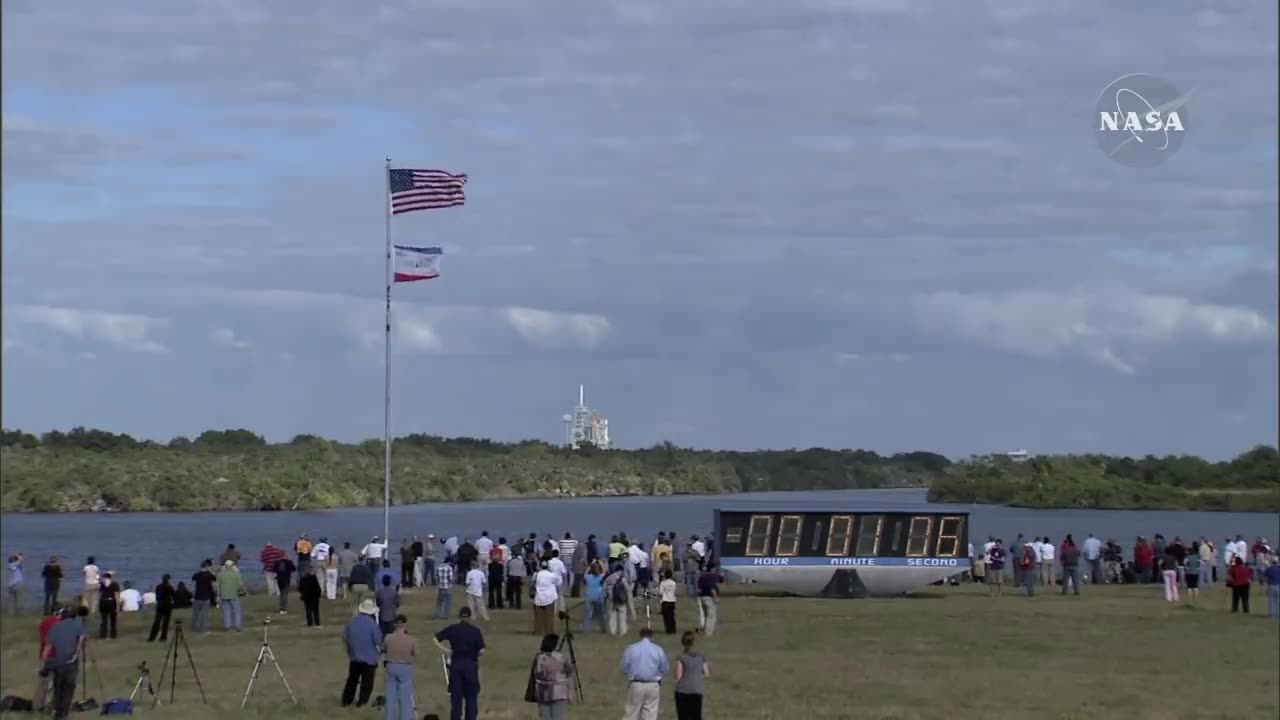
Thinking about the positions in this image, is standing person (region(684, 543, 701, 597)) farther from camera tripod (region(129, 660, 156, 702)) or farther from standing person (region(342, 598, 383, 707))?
standing person (region(342, 598, 383, 707))

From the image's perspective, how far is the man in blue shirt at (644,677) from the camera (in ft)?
66.0

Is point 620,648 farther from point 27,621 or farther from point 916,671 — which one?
point 27,621

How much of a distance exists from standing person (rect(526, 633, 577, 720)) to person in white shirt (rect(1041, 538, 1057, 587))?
28.3 metres

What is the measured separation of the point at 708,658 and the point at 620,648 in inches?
86.6

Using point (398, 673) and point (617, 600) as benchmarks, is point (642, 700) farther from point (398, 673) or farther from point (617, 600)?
point (617, 600)

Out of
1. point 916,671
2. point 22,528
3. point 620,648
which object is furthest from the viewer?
point 22,528

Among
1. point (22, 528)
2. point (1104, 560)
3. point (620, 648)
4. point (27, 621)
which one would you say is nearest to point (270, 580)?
point (27, 621)

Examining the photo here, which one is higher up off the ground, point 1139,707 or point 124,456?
point 124,456

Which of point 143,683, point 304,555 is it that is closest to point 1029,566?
point 304,555

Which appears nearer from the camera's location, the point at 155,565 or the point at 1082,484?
Result: the point at 155,565

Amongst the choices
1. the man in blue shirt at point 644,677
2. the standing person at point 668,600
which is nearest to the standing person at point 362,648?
the man in blue shirt at point 644,677

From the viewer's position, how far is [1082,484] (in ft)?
568

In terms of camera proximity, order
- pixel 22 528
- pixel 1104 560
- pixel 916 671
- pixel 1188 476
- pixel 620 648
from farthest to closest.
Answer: pixel 1188 476 < pixel 22 528 < pixel 1104 560 < pixel 620 648 < pixel 916 671

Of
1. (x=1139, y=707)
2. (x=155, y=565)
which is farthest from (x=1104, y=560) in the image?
(x=155, y=565)
